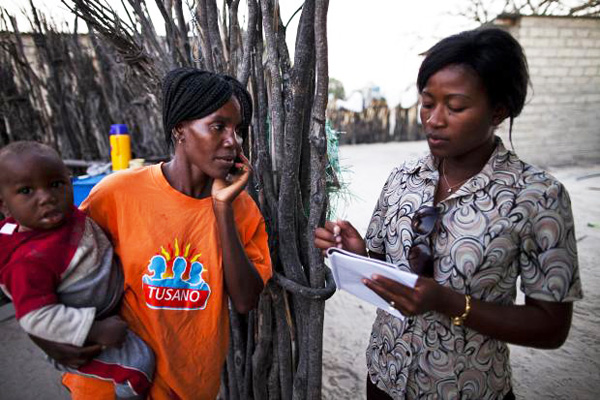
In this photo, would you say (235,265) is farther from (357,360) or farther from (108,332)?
(357,360)

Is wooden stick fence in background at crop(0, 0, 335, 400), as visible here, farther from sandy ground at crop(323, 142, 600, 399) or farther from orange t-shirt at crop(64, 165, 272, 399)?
sandy ground at crop(323, 142, 600, 399)

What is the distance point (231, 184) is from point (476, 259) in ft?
2.74

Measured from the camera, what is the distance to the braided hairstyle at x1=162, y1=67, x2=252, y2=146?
3.89ft

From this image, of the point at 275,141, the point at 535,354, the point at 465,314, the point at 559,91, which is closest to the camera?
the point at 465,314

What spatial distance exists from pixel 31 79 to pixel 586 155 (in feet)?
39.4

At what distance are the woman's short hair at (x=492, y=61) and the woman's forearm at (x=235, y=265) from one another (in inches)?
32.3

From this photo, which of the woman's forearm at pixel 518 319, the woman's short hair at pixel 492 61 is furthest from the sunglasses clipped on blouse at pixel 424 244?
the woman's short hair at pixel 492 61

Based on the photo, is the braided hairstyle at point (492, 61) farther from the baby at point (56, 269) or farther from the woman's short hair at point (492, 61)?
the baby at point (56, 269)

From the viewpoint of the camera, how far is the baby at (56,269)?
1.03 m

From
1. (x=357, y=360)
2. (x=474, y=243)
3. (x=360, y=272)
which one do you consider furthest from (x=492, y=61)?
(x=357, y=360)

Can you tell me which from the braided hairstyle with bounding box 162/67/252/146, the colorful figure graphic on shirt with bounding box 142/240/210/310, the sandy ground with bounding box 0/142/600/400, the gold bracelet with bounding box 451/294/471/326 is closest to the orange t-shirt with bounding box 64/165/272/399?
the colorful figure graphic on shirt with bounding box 142/240/210/310

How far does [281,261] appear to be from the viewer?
5.43ft

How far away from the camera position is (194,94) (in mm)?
1192

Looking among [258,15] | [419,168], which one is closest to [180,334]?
[419,168]
